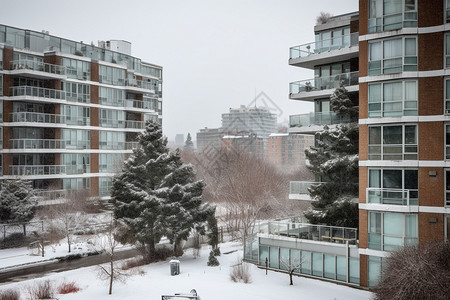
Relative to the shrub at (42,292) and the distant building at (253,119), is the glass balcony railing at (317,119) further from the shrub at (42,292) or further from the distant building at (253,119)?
the distant building at (253,119)

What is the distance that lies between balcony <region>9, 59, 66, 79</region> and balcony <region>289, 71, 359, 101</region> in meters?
26.4

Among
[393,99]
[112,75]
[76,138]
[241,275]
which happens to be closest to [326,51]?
[393,99]

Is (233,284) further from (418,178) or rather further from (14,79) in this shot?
(14,79)

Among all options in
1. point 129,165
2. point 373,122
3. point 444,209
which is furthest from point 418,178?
point 129,165

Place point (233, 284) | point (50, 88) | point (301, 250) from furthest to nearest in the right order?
point (50, 88) < point (301, 250) < point (233, 284)

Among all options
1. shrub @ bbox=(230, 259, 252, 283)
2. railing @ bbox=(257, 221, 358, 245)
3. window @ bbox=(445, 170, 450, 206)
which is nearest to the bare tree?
window @ bbox=(445, 170, 450, 206)

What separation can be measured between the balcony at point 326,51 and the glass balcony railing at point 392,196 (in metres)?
9.75

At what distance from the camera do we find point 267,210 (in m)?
52.5

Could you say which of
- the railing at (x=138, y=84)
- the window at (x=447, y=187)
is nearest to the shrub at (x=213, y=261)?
the window at (x=447, y=187)

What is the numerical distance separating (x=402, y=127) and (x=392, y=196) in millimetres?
3601

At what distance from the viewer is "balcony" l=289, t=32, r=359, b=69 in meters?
25.8

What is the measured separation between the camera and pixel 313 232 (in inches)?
954

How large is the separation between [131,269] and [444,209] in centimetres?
1864

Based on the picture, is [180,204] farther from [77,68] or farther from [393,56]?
[77,68]
